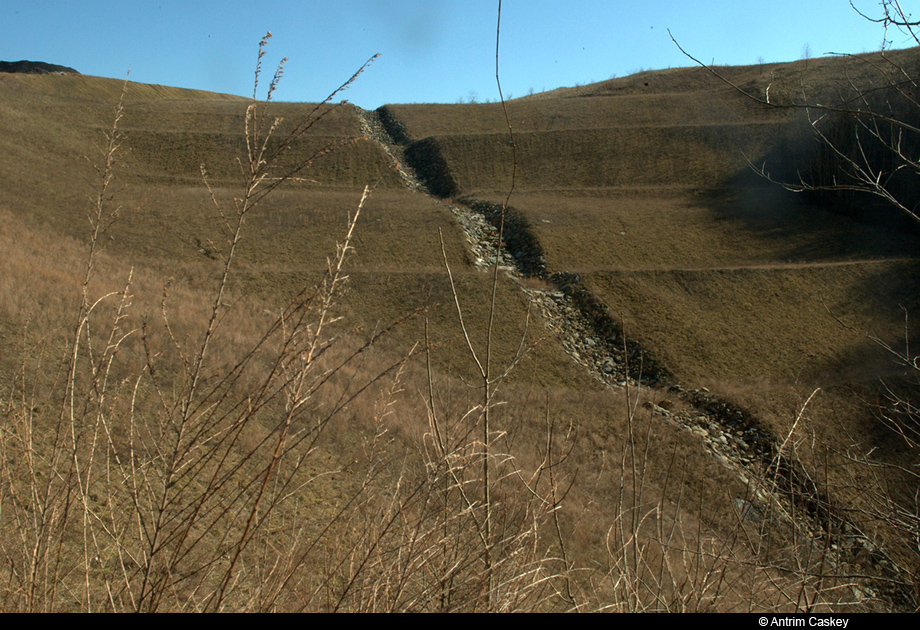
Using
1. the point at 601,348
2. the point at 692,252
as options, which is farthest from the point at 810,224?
the point at 601,348

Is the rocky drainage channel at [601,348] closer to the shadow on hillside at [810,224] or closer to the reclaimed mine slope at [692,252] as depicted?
the reclaimed mine slope at [692,252]

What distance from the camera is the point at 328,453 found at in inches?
374

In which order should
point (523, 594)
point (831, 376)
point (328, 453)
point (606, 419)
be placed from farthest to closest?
1. point (831, 376)
2. point (606, 419)
3. point (328, 453)
4. point (523, 594)

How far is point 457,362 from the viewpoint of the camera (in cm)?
1759

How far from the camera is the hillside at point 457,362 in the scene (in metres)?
A: 2.27

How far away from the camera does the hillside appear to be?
7.45ft

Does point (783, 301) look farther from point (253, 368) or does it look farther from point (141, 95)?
point (141, 95)

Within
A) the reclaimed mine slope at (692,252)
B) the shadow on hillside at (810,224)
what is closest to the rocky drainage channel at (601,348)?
the reclaimed mine slope at (692,252)

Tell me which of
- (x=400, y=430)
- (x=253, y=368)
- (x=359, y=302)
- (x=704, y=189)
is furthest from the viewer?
(x=704, y=189)

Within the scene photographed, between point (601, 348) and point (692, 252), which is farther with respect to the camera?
point (692, 252)

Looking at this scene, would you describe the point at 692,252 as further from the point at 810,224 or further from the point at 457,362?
the point at 457,362

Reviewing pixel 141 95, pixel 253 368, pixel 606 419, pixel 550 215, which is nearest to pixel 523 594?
pixel 253 368

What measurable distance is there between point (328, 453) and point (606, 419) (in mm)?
8312

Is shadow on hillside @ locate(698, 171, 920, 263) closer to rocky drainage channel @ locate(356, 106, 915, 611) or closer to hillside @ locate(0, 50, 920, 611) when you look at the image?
hillside @ locate(0, 50, 920, 611)
